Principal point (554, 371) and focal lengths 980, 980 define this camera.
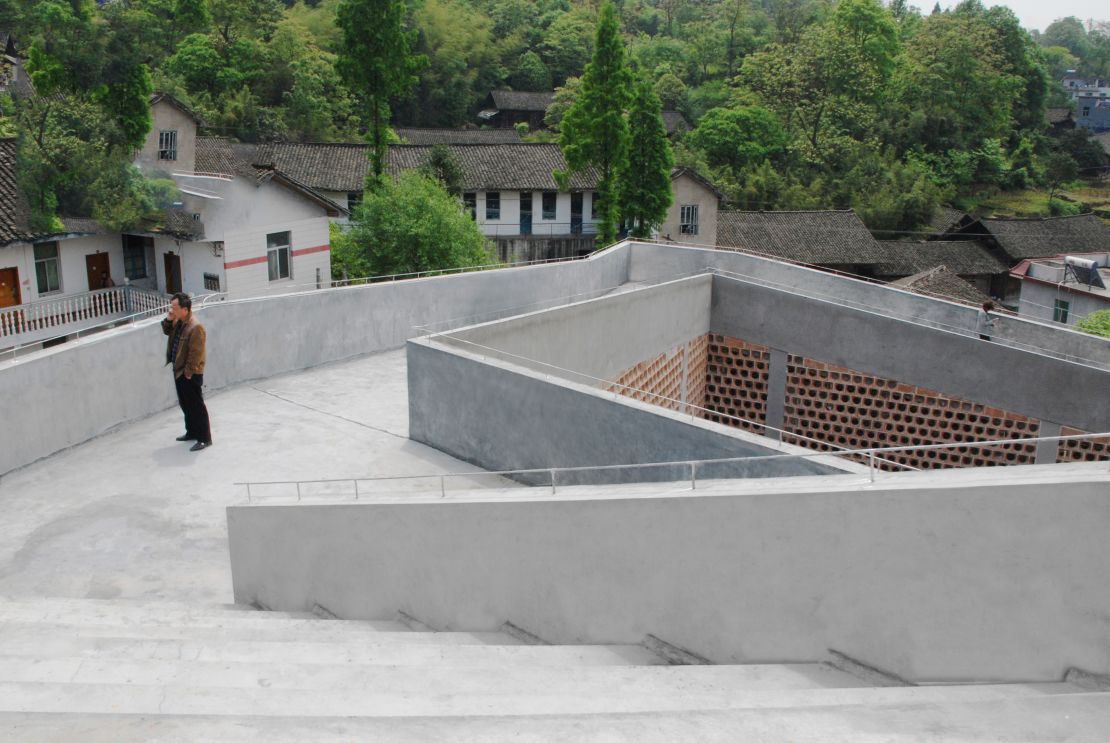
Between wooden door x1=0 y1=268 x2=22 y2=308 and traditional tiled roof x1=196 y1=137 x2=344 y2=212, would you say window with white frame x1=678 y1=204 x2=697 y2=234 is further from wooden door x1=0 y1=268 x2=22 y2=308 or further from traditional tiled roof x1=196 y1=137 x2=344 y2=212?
wooden door x1=0 y1=268 x2=22 y2=308

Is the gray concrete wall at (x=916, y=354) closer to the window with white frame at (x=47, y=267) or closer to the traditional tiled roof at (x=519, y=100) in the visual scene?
the window with white frame at (x=47, y=267)

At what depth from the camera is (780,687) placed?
4.65 m

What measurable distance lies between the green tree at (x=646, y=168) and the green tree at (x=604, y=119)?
25.1 inches

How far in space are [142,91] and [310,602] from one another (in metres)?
18.9

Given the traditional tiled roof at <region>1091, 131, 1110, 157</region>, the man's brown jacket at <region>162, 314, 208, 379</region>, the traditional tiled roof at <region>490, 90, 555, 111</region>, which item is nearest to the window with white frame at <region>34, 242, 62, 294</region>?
the man's brown jacket at <region>162, 314, 208, 379</region>

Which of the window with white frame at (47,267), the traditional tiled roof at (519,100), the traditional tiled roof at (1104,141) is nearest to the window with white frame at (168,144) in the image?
the window with white frame at (47,267)

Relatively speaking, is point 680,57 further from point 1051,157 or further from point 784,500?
point 784,500

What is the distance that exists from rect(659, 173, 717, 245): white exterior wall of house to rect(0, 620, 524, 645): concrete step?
113 feet

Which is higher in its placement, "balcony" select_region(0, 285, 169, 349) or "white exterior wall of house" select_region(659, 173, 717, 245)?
"white exterior wall of house" select_region(659, 173, 717, 245)

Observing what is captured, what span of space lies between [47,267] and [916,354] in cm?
1475

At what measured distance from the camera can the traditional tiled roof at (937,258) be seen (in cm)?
4147

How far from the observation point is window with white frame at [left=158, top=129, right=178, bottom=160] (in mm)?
31109

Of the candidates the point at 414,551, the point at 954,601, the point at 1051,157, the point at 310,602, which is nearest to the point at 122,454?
the point at 310,602

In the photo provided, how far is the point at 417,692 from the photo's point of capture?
4.21 m
